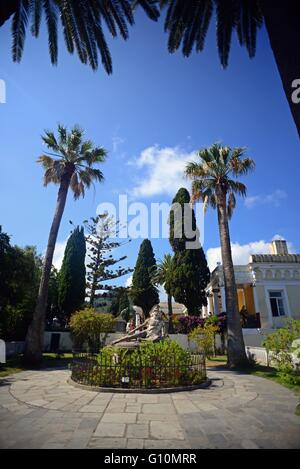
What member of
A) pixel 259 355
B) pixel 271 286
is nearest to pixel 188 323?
pixel 271 286

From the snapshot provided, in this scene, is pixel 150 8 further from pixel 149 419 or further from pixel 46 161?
pixel 46 161

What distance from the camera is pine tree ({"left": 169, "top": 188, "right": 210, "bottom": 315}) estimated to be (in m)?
26.5

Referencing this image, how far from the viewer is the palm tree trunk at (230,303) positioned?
14586mm

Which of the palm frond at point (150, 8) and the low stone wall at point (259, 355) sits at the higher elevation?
the palm frond at point (150, 8)

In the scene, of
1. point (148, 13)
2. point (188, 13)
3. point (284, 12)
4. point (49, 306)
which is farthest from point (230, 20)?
point (49, 306)

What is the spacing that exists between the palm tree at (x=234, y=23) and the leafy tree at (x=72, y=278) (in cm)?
2398

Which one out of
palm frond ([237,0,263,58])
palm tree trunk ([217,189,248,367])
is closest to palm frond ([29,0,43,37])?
palm frond ([237,0,263,58])

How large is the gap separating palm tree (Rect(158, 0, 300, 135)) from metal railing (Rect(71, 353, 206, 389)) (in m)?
8.62

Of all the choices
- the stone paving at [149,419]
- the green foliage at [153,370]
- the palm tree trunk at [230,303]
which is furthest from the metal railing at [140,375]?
the palm tree trunk at [230,303]

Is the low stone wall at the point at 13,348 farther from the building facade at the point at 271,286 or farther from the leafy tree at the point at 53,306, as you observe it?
the building facade at the point at 271,286

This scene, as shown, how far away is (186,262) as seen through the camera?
1085 inches

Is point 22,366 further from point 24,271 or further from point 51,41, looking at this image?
point 51,41

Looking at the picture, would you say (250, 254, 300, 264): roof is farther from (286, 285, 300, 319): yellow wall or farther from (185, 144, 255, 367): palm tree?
(185, 144, 255, 367): palm tree

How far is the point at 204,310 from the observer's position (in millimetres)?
35156
